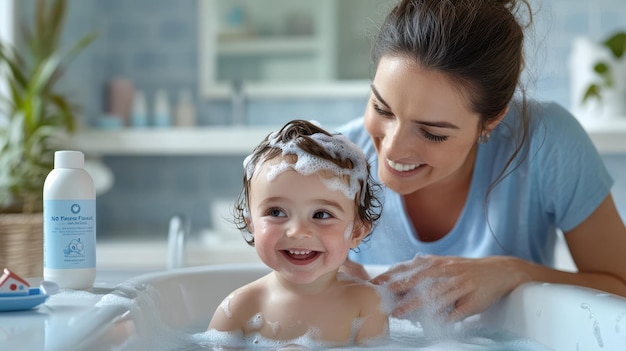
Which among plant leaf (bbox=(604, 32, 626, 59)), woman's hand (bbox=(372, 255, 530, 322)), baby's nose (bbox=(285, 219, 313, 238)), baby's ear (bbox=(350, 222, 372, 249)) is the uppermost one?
plant leaf (bbox=(604, 32, 626, 59))

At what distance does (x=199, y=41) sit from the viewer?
374 cm

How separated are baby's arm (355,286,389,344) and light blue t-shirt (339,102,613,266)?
0.23m

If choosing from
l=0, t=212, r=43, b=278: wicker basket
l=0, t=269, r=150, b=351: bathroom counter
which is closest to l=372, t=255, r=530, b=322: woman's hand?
l=0, t=269, r=150, b=351: bathroom counter

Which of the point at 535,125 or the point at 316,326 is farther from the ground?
the point at 535,125

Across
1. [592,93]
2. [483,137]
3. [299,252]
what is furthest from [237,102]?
[299,252]

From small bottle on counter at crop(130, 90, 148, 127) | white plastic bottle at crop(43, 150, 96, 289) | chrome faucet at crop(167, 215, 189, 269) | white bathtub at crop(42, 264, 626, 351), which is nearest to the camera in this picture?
white bathtub at crop(42, 264, 626, 351)

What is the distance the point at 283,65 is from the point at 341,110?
1.13 feet

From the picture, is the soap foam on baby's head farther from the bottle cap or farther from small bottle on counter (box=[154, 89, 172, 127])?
small bottle on counter (box=[154, 89, 172, 127])

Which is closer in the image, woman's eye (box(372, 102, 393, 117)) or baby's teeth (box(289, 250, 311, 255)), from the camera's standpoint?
baby's teeth (box(289, 250, 311, 255))

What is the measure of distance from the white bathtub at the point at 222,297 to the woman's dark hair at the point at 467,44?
0.40m

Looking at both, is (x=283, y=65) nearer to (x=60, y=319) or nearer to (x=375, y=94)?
(x=375, y=94)

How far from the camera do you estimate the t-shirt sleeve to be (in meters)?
1.79

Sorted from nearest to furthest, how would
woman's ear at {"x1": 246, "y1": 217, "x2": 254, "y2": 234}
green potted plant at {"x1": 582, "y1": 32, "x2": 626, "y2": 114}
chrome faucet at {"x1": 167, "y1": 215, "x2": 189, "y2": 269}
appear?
woman's ear at {"x1": 246, "y1": 217, "x2": 254, "y2": 234}
chrome faucet at {"x1": 167, "y1": 215, "x2": 189, "y2": 269}
green potted plant at {"x1": 582, "y1": 32, "x2": 626, "y2": 114}

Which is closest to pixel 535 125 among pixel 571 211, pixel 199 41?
pixel 571 211
